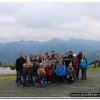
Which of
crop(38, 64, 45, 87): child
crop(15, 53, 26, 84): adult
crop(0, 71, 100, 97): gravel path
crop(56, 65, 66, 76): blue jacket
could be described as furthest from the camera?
crop(15, 53, 26, 84): adult

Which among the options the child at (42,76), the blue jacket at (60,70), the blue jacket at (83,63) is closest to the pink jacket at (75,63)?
the blue jacket at (83,63)

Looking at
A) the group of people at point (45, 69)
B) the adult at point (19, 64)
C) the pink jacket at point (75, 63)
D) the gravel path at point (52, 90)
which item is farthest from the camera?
the pink jacket at point (75, 63)

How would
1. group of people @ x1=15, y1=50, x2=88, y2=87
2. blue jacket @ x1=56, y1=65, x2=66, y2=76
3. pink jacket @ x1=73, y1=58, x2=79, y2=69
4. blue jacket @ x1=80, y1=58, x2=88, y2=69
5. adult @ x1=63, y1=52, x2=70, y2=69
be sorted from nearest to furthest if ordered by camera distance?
group of people @ x1=15, y1=50, x2=88, y2=87, blue jacket @ x1=56, y1=65, x2=66, y2=76, adult @ x1=63, y1=52, x2=70, y2=69, pink jacket @ x1=73, y1=58, x2=79, y2=69, blue jacket @ x1=80, y1=58, x2=88, y2=69

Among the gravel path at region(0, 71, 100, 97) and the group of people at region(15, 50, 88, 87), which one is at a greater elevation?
the group of people at region(15, 50, 88, 87)

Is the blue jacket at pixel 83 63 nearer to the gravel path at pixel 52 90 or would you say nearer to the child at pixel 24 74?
the gravel path at pixel 52 90

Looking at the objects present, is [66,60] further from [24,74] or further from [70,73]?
[24,74]

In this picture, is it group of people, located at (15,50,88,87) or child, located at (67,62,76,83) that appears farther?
child, located at (67,62,76,83)

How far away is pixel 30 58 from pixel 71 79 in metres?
3.49

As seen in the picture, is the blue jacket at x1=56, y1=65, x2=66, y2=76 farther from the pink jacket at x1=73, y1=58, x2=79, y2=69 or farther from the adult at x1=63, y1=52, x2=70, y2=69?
the pink jacket at x1=73, y1=58, x2=79, y2=69

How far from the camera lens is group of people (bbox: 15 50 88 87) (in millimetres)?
24172

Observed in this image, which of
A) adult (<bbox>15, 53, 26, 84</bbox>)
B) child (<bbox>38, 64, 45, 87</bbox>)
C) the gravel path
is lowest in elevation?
the gravel path

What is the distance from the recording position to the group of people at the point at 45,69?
79.3 ft

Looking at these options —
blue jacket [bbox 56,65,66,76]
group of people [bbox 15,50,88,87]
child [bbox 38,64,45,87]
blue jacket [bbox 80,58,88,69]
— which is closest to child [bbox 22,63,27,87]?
group of people [bbox 15,50,88,87]

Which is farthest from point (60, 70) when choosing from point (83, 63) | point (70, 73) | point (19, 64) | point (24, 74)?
point (83, 63)
